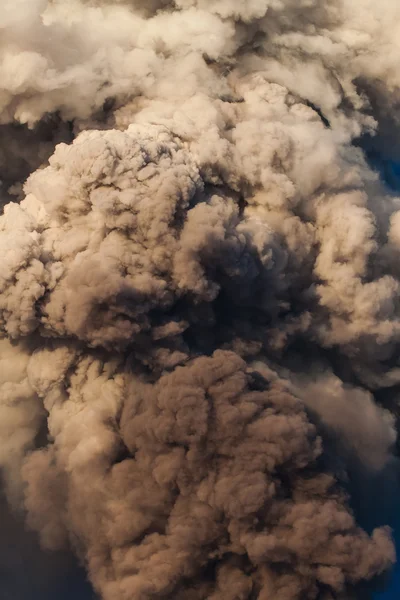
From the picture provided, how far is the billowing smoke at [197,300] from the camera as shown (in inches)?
484

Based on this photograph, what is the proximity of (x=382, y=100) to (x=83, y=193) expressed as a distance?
10.2 m

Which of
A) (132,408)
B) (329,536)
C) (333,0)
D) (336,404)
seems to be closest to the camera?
(329,536)

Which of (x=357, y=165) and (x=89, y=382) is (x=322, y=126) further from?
(x=89, y=382)

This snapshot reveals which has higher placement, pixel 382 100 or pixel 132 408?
pixel 382 100

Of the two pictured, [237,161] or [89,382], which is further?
[237,161]

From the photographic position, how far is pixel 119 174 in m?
12.7

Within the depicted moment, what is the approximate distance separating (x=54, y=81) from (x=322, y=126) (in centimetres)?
655

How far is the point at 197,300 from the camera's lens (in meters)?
13.4

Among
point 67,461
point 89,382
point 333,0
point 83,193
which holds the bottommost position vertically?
point 67,461

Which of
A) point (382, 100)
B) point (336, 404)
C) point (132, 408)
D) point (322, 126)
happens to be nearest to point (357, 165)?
point (322, 126)

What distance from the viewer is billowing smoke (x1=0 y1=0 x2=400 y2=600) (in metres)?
12.3

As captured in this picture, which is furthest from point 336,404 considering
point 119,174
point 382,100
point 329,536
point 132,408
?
point 382,100

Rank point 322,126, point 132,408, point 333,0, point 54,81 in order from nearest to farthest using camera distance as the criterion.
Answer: point 132,408 → point 54,81 → point 322,126 → point 333,0

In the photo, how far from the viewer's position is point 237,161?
14953 millimetres
